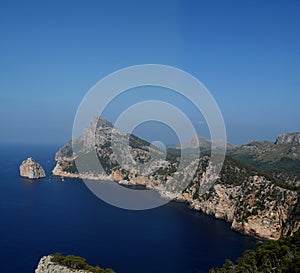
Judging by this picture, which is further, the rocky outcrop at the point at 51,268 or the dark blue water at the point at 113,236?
the dark blue water at the point at 113,236

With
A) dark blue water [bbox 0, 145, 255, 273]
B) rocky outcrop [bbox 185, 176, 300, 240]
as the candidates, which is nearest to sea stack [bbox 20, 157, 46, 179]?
dark blue water [bbox 0, 145, 255, 273]

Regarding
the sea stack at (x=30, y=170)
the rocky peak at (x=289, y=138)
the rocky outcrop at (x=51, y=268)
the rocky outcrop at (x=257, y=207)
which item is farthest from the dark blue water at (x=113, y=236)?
the rocky peak at (x=289, y=138)

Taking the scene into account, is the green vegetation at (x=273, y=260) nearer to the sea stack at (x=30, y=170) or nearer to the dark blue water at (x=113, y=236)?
the dark blue water at (x=113, y=236)

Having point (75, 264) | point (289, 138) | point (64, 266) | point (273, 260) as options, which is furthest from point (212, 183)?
point (289, 138)

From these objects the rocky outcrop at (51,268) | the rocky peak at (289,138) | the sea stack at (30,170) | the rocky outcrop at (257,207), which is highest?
the rocky peak at (289,138)

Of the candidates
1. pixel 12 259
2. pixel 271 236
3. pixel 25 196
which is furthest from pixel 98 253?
pixel 25 196

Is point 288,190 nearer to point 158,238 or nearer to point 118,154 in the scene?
point 158,238
